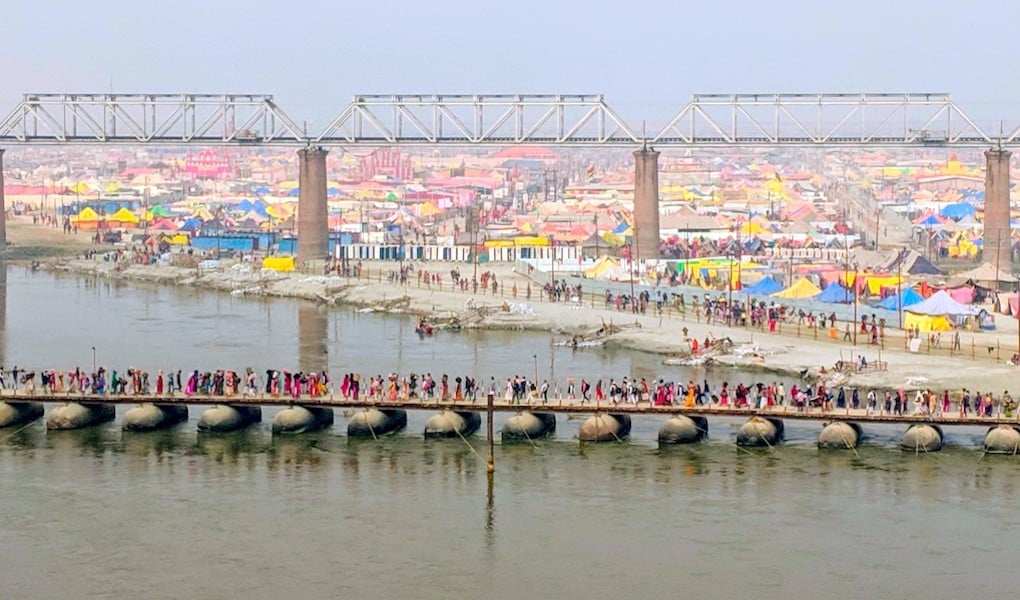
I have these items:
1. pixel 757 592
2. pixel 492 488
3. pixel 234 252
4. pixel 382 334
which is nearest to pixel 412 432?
pixel 492 488

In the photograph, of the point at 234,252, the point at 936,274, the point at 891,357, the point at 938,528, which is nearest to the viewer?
the point at 938,528

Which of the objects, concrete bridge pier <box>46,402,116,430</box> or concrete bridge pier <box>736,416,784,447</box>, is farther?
concrete bridge pier <box>46,402,116,430</box>

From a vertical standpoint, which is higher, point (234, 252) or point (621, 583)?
point (234, 252)

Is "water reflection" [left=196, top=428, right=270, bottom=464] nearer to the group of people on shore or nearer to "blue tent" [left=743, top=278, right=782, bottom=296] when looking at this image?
the group of people on shore

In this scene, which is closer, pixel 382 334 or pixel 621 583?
pixel 621 583

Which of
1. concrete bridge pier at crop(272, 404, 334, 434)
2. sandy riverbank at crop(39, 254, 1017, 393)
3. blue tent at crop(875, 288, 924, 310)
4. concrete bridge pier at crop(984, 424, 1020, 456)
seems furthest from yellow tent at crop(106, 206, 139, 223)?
concrete bridge pier at crop(984, 424, 1020, 456)

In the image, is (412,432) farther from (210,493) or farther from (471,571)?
(471,571)
